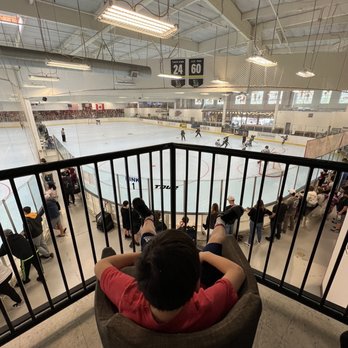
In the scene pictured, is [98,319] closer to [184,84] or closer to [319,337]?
[319,337]

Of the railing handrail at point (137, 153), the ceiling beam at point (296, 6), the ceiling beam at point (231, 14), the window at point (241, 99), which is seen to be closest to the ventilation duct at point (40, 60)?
the ceiling beam at point (231, 14)

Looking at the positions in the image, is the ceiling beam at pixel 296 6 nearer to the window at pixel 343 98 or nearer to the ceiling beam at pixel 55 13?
the ceiling beam at pixel 55 13

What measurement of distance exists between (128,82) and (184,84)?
3.03 meters

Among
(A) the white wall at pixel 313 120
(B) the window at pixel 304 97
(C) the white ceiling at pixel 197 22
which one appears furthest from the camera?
(B) the window at pixel 304 97

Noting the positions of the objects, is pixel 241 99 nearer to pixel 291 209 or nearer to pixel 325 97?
pixel 325 97

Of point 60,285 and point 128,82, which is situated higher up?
point 128,82

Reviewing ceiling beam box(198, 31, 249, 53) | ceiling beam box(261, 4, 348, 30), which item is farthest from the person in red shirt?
ceiling beam box(198, 31, 249, 53)

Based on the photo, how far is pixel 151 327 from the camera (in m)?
0.61

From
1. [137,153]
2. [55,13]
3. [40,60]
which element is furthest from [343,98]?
[137,153]

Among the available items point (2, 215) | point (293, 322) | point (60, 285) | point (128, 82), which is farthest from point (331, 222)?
point (128, 82)

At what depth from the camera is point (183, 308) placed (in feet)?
2.04

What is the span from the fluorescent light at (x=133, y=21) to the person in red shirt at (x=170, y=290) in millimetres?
2790

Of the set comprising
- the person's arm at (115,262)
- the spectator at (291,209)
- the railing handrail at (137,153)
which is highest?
the railing handrail at (137,153)

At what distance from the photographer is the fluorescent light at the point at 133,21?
8.17 ft
